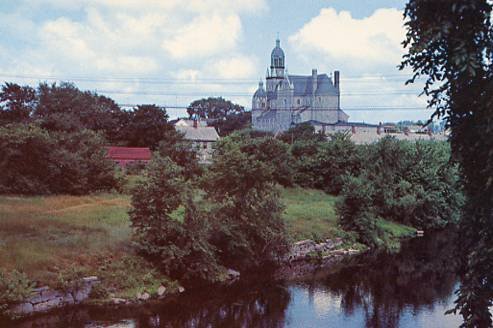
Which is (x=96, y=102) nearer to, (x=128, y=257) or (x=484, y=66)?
(x=128, y=257)

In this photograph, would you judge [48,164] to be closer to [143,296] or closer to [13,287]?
[143,296]

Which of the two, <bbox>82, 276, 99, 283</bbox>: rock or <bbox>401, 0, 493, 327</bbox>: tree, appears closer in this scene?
<bbox>401, 0, 493, 327</bbox>: tree

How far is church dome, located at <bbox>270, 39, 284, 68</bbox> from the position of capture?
168m

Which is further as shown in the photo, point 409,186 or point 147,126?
point 147,126

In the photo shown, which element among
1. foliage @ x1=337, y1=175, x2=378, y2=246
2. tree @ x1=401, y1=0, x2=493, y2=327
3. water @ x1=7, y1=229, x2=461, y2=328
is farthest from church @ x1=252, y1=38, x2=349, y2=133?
tree @ x1=401, y1=0, x2=493, y2=327

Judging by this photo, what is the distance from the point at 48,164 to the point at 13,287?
2332 cm

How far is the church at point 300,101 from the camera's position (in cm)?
15975

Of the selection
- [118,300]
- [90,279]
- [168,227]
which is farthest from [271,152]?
[90,279]

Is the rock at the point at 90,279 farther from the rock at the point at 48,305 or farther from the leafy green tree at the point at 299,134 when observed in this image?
the leafy green tree at the point at 299,134

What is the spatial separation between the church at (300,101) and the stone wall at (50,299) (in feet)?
427

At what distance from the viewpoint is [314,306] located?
29.1 m

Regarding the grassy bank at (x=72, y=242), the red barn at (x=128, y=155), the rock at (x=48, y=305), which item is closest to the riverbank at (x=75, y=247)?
the grassy bank at (x=72, y=242)

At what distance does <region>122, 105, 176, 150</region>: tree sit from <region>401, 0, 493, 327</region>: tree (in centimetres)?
6509

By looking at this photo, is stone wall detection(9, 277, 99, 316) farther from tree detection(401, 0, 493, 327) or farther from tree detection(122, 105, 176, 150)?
tree detection(122, 105, 176, 150)
